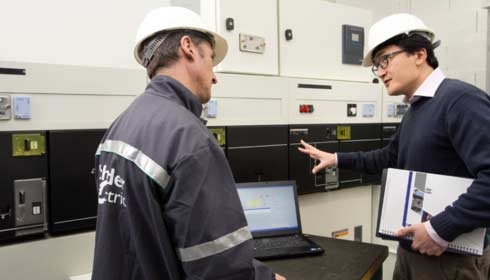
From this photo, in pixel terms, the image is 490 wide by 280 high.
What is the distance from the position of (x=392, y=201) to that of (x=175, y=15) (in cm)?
97

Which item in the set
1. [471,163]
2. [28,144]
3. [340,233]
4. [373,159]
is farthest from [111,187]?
[340,233]

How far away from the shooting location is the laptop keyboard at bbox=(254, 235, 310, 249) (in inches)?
61.6

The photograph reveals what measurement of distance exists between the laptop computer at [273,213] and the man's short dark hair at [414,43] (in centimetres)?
73

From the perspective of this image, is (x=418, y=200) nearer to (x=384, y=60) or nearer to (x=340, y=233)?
(x=384, y=60)

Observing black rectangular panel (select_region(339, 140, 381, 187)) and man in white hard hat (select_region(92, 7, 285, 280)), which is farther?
black rectangular panel (select_region(339, 140, 381, 187))

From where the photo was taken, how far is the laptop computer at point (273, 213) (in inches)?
64.4

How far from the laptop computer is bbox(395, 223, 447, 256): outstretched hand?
0.40 meters

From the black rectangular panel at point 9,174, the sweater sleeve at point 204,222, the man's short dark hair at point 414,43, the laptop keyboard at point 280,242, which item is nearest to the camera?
the sweater sleeve at point 204,222

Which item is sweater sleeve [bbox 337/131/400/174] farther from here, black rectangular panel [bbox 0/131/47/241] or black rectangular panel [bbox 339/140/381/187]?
black rectangular panel [bbox 0/131/47/241]

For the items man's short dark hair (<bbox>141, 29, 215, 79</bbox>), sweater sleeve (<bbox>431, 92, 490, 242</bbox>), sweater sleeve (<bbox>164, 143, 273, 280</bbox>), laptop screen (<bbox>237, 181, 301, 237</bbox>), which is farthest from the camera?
laptop screen (<bbox>237, 181, 301, 237</bbox>)

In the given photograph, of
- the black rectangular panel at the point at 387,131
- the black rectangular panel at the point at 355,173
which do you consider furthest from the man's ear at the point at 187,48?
the black rectangular panel at the point at 387,131

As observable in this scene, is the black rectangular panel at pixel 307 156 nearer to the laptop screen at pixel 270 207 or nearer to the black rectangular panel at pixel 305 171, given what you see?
the black rectangular panel at pixel 305 171

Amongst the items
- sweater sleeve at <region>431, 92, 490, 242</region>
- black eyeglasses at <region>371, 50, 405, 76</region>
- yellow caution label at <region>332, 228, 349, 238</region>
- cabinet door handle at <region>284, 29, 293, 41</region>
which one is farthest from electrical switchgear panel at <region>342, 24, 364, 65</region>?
sweater sleeve at <region>431, 92, 490, 242</region>

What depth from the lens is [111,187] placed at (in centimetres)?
80
